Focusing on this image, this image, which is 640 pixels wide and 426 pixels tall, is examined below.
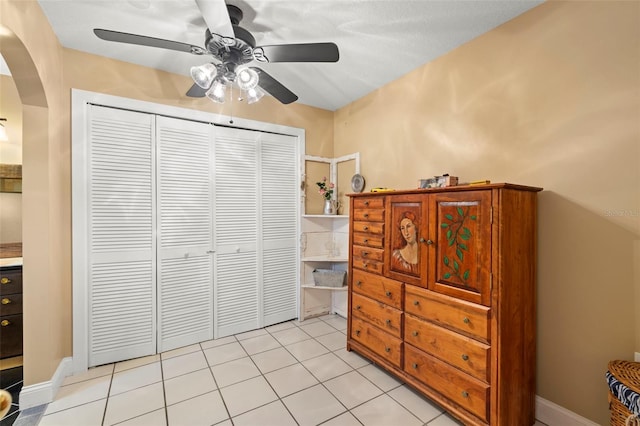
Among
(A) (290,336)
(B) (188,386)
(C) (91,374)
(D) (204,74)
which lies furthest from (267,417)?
(D) (204,74)

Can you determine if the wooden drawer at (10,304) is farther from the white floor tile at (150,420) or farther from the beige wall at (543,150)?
the white floor tile at (150,420)

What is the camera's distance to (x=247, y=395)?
2016mm

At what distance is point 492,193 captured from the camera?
1590mm

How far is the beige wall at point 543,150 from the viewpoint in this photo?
59.3 inches

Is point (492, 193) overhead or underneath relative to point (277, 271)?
overhead

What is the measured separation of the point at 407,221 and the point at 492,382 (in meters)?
1.09

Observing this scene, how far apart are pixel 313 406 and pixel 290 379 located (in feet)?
1.16

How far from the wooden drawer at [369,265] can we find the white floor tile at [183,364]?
159 cm

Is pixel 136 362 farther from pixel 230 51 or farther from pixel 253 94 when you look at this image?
pixel 230 51

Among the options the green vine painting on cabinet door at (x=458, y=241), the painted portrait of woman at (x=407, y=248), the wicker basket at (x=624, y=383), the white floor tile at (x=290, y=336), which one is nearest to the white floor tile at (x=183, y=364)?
the white floor tile at (x=290, y=336)

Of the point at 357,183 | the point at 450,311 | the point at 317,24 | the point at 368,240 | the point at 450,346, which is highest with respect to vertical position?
the point at 317,24

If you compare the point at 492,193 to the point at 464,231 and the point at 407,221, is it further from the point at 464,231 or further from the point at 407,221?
the point at 407,221

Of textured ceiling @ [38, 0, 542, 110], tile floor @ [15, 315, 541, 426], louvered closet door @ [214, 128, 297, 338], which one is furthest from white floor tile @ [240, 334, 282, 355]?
textured ceiling @ [38, 0, 542, 110]

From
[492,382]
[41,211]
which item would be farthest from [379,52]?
[41,211]
